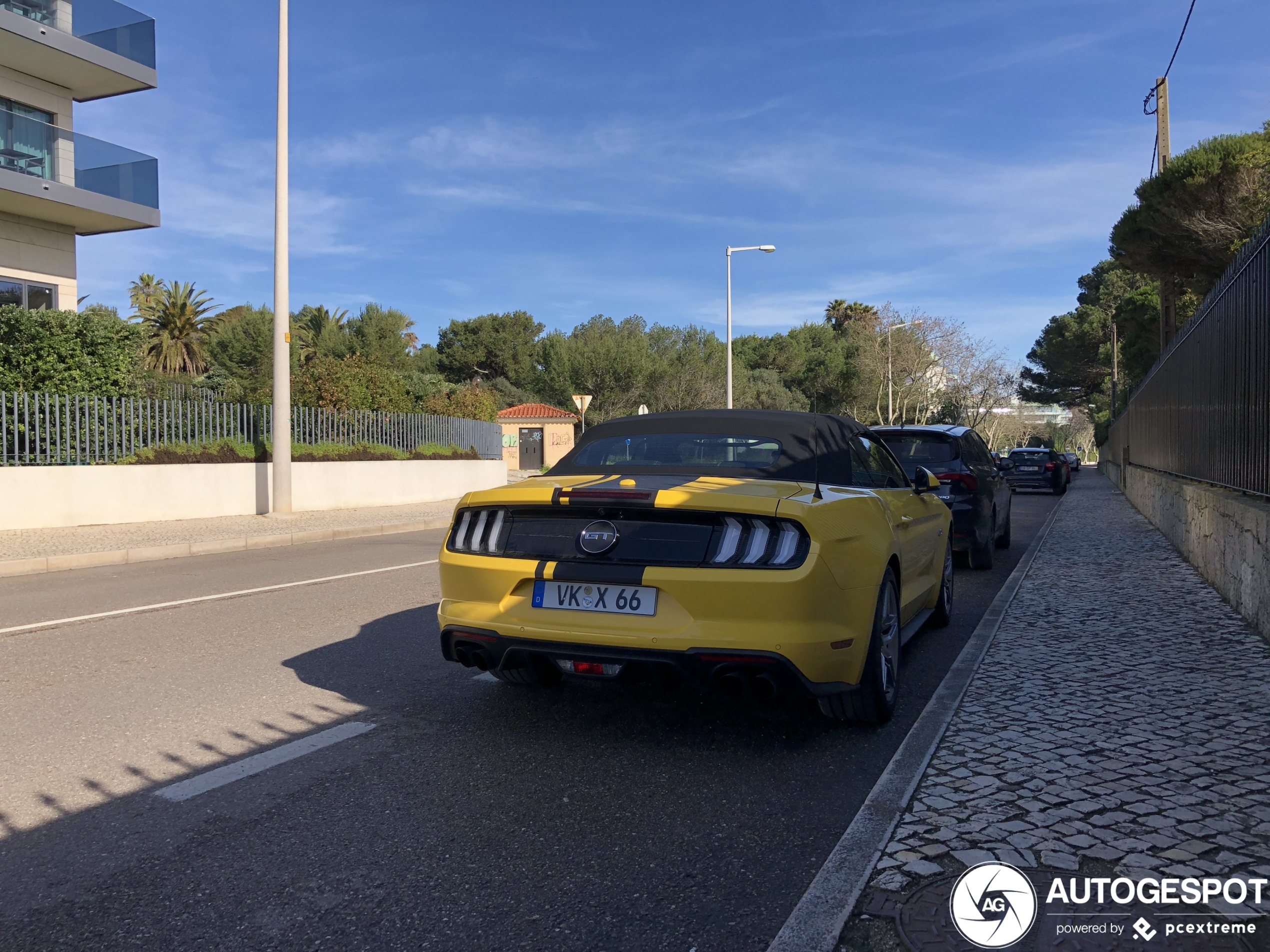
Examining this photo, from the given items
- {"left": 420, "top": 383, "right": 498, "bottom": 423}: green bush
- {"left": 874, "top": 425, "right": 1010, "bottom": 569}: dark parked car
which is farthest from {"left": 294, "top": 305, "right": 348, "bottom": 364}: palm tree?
{"left": 874, "top": 425, "right": 1010, "bottom": 569}: dark parked car

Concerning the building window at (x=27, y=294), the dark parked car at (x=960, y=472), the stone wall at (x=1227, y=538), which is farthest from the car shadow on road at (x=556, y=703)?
the building window at (x=27, y=294)

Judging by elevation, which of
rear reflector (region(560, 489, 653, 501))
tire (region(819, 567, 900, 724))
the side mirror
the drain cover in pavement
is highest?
rear reflector (region(560, 489, 653, 501))

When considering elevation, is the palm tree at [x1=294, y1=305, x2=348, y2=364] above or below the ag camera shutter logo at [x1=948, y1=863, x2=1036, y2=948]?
above

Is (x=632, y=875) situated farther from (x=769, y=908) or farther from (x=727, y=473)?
(x=727, y=473)

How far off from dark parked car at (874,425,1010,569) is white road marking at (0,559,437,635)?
5246 mm

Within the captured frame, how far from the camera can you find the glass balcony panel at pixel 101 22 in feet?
62.4

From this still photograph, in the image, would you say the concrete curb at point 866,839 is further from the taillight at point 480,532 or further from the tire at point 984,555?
the tire at point 984,555

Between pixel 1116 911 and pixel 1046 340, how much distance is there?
204 ft

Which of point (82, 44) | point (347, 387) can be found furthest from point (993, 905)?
point (82, 44)

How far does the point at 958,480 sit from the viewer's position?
9.51m

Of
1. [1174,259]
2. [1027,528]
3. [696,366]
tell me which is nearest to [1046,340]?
[696,366]

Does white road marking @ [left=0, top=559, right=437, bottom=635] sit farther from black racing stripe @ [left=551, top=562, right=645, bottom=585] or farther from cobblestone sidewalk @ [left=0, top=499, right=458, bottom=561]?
black racing stripe @ [left=551, top=562, right=645, bottom=585]

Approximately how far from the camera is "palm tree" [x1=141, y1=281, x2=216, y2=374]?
51.1m

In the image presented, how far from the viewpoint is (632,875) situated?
2908 mm
